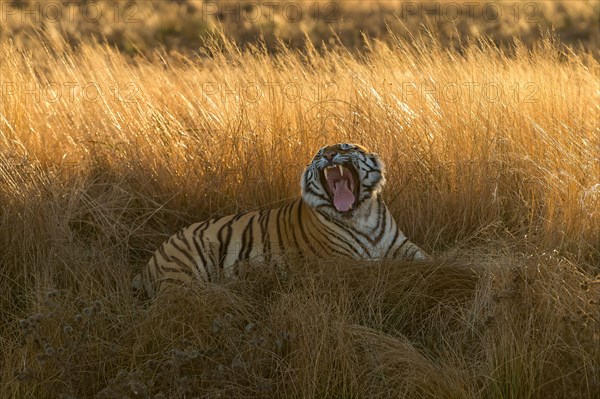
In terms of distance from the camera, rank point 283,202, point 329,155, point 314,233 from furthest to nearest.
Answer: point 283,202 → point 314,233 → point 329,155

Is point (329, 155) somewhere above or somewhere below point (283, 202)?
above

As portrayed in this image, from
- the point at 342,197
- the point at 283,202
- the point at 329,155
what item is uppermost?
the point at 329,155

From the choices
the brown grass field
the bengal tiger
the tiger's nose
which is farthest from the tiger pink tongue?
the brown grass field

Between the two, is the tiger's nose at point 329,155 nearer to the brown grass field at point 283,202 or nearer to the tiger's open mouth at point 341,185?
the tiger's open mouth at point 341,185

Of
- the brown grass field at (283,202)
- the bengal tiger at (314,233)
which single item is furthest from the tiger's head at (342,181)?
the brown grass field at (283,202)

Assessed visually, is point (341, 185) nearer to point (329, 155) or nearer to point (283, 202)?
point (329, 155)

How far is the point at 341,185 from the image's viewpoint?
18.6 ft

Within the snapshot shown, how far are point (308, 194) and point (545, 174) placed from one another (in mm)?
1565

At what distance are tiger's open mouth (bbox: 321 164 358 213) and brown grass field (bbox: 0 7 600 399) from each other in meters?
0.40

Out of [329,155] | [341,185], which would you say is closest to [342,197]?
[341,185]

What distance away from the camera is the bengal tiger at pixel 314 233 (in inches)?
222

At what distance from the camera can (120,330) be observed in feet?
16.6

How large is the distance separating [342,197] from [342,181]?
89 mm

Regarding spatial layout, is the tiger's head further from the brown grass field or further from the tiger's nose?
the brown grass field
